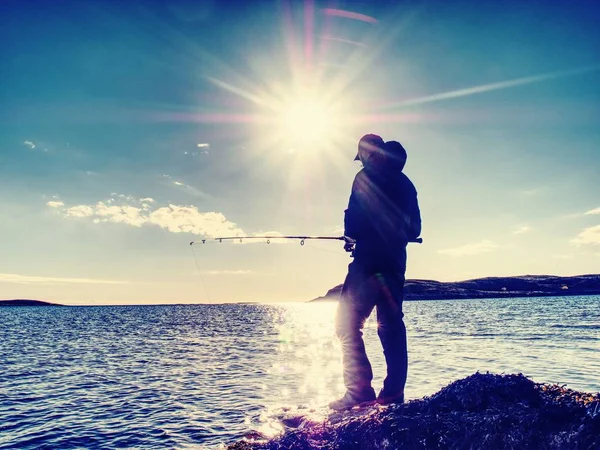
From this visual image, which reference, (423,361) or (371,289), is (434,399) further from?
(423,361)

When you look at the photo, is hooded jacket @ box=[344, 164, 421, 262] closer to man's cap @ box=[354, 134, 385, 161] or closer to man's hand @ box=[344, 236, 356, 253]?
man's cap @ box=[354, 134, 385, 161]

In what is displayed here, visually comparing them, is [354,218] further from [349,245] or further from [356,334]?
[356,334]

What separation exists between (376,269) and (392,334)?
3.44ft

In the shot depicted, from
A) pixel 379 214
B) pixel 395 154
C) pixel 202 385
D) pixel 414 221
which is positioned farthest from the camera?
pixel 202 385

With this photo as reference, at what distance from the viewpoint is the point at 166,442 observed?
924 cm

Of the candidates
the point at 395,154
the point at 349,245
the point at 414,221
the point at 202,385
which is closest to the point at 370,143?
→ the point at 395,154

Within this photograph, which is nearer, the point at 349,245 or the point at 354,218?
the point at 354,218

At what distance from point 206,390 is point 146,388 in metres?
2.42

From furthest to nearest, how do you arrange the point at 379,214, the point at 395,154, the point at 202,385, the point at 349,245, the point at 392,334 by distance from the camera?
the point at 202,385 < the point at 349,245 < the point at 395,154 < the point at 379,214 < the point at 392,334

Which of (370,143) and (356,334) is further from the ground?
(370,143)

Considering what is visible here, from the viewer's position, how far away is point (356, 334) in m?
6.84

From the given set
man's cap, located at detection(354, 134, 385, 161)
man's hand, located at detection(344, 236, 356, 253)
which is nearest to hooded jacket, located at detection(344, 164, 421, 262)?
man's cap, located at detection(354, 134, 385, 161)

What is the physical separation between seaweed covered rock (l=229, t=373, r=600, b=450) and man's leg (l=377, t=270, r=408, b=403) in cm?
112

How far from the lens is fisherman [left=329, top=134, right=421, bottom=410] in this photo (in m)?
6.75
